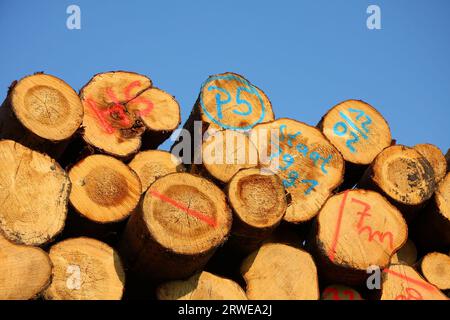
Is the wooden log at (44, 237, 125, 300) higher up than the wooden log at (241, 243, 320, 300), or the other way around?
the wooden log at (44, 237, 125, 300)

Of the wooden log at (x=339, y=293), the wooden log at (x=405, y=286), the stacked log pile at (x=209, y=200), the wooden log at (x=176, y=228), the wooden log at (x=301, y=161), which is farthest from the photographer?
the wooden log at (x=301, y=161)

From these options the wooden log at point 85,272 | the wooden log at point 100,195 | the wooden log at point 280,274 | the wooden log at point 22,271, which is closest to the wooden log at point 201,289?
the wooden log at point 280,274

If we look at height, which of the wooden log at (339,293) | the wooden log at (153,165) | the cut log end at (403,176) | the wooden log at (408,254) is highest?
the wooden log at (153,165)

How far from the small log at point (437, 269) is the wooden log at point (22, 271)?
10.1ft

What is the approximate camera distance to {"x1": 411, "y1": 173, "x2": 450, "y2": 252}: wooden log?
16.4 feet

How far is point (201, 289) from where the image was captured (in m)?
→ 4.05

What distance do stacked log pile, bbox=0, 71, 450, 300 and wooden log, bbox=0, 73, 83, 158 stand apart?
0.01m

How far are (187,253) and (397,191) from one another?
1989 mm

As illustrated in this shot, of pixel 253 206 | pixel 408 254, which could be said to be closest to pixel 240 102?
pixel 253 206

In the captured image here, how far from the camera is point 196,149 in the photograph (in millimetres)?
4910

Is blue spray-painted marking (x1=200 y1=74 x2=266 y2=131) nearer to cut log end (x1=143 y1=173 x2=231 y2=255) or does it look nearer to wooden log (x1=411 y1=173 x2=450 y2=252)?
cut log end (x1=143 y1=173 x2=231 y2=255)

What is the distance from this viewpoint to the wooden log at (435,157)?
5.37 metres

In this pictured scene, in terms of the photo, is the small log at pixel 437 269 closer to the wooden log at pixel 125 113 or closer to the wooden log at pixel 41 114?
the wooden log at pixel 125 113

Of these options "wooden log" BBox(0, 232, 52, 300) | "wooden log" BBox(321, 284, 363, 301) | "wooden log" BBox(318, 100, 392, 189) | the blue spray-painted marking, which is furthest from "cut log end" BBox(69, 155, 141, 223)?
"wooden log" BBox(318, 100, 392, 189)
